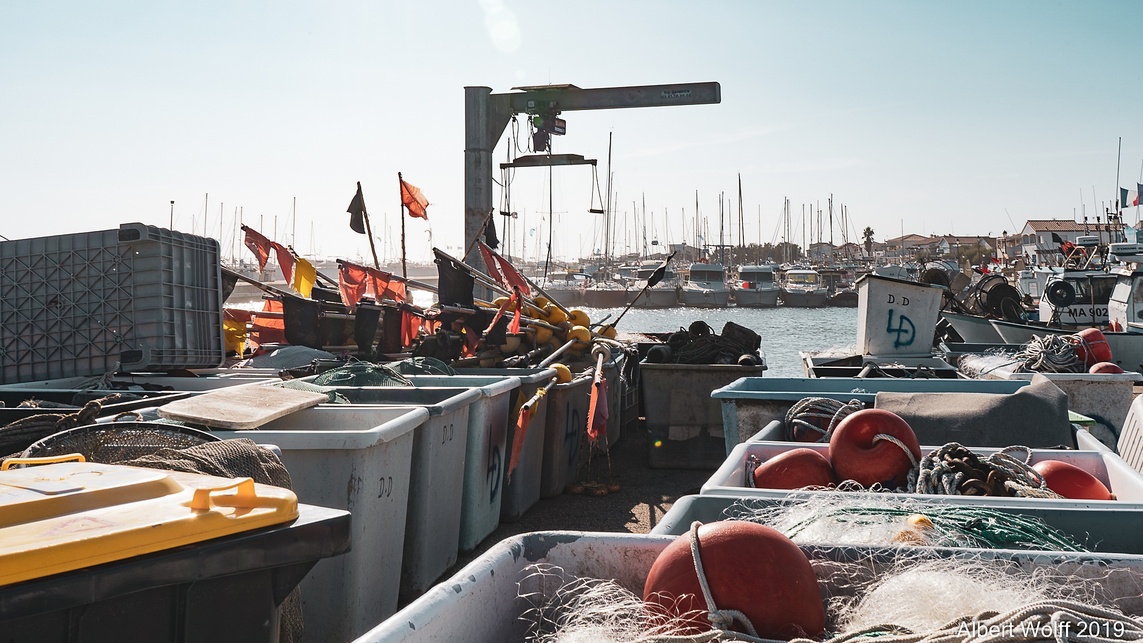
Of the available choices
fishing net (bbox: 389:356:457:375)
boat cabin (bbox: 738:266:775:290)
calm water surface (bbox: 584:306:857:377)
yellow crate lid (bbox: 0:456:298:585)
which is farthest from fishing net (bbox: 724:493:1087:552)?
boat cabin (bbox: 738:266:775:290)

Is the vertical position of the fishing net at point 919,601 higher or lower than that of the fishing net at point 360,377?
lower

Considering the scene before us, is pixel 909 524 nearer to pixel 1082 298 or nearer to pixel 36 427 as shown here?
pixel 36 427

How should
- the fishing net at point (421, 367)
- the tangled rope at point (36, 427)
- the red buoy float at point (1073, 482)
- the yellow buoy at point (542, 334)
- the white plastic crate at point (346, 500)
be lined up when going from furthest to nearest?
1. the yellow buoy at point (542, 334)
2. the fishing net at point (421, 367)
3. the white plastic crate at point (346, 500)
4. the red buoy float at point (1073, 482)
5. the tangled rope at point (36, 427)

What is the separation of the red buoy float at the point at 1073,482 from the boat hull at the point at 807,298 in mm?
59010

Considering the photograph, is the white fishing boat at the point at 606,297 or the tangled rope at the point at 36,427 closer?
the tangled rope at the point at 36,427

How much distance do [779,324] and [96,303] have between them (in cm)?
4095

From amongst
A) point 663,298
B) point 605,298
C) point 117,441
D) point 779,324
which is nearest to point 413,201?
point 117,441

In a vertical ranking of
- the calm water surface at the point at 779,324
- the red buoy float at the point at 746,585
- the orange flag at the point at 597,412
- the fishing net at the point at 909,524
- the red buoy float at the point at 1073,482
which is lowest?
the calm water surface at the point at 779,324

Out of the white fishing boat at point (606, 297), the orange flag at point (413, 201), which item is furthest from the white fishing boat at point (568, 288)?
the orange flag at point (413, 201)

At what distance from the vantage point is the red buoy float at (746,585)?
5.89 ft

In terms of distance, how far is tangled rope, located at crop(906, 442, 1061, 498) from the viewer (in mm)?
3143

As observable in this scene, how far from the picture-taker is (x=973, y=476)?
126 inches

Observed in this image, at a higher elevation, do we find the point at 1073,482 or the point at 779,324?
the point at 1073,482

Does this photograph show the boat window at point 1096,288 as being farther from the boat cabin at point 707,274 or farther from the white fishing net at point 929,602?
the boat cabin at point 707,274
